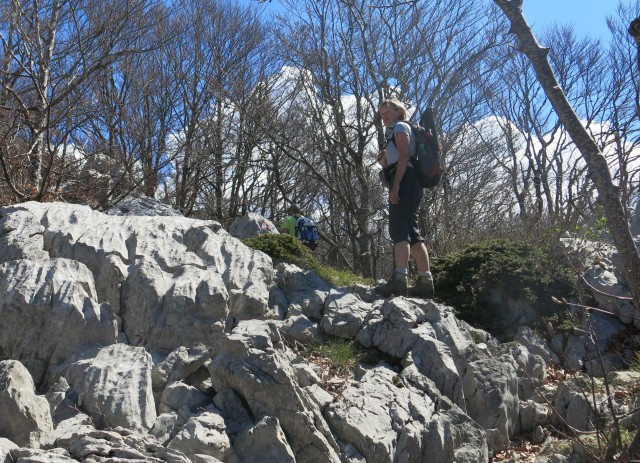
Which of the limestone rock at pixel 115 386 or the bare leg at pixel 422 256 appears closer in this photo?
the limestone rock at pixel 115 386

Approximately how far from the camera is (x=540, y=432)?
252 inches

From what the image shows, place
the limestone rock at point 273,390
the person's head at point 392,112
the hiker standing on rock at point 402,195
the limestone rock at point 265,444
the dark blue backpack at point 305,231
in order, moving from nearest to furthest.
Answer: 1. the limestone rock at point 265,444
2. the limestone rock at point 273,390
3. the hiker standing on rock at point 402,195
4. the person's head at point 392,112
5. the dark blue backpack at point 305,231

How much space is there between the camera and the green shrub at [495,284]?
828 centimetres

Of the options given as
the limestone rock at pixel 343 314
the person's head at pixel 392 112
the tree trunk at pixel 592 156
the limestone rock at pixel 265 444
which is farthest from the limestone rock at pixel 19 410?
the person's head at pixel 392 112

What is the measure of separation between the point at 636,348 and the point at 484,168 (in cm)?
1148

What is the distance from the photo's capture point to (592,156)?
4305 millimetres

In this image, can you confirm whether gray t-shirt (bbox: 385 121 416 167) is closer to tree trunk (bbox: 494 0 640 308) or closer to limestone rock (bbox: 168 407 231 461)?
tree trunk (bbox: 494 0 640 308)

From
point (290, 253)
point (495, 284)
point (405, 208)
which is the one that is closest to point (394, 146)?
point (405, 208)

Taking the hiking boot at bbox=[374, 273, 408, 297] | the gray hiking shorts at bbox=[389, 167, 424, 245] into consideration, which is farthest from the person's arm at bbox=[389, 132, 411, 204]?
the hiking boot at bbox=[374, 273, 408, 297]

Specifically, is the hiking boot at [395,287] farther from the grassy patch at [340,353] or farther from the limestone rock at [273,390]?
the limestone rock at [273,390]

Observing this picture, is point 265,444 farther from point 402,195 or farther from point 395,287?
point 402,195

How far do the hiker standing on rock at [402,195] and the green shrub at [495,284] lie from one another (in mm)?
1070

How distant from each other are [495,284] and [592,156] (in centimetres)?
431

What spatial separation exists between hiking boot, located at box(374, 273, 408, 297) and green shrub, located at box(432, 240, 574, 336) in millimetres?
994
